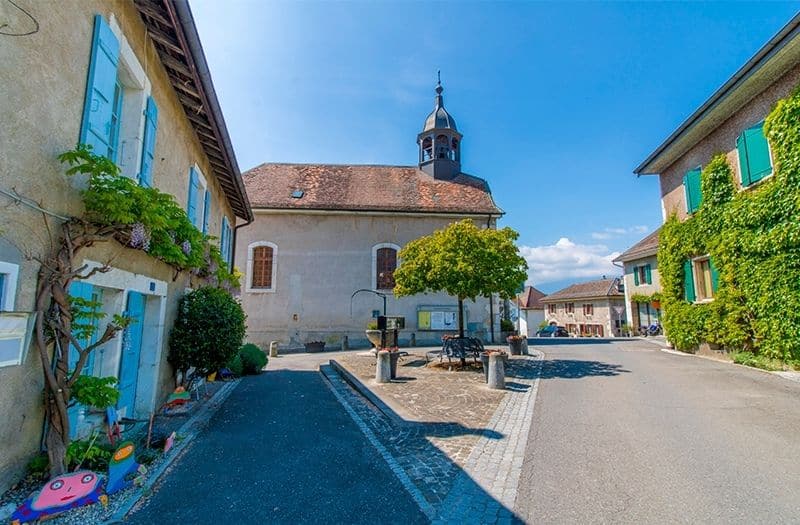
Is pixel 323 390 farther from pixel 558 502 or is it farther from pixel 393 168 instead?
pixel 393 168

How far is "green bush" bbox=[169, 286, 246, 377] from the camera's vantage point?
22.6 ft

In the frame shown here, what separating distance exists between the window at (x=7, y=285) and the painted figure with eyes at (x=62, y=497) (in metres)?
1.36

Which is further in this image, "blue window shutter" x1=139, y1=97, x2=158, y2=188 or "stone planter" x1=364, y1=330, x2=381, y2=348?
"stone planter" x1=364, y1=330, x2=381, y2=348

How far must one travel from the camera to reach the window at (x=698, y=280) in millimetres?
11648

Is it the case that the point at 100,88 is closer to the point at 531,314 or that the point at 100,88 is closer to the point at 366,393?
the point at 366,393

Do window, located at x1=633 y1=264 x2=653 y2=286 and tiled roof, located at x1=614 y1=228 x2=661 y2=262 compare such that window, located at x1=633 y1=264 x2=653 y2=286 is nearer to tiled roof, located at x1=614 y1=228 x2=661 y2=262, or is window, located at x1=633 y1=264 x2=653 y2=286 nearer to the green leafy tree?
tiled roof, located at x1=614 y1=228 x2=661 y2=262

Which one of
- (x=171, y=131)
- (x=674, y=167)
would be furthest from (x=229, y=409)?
(x=674, y=167)

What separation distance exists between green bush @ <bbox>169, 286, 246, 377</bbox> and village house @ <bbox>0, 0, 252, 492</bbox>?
27 centimetres

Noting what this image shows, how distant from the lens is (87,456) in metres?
3.64

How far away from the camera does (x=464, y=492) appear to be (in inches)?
143

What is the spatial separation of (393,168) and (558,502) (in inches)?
864

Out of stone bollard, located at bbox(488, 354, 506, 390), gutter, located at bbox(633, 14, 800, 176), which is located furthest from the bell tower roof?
stone bollard, located at bbox(488, 354, 506, 390)

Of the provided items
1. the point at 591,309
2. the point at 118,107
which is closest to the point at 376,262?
the point at 118,107

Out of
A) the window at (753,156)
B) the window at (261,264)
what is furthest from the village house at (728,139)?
the window at (261,264)
